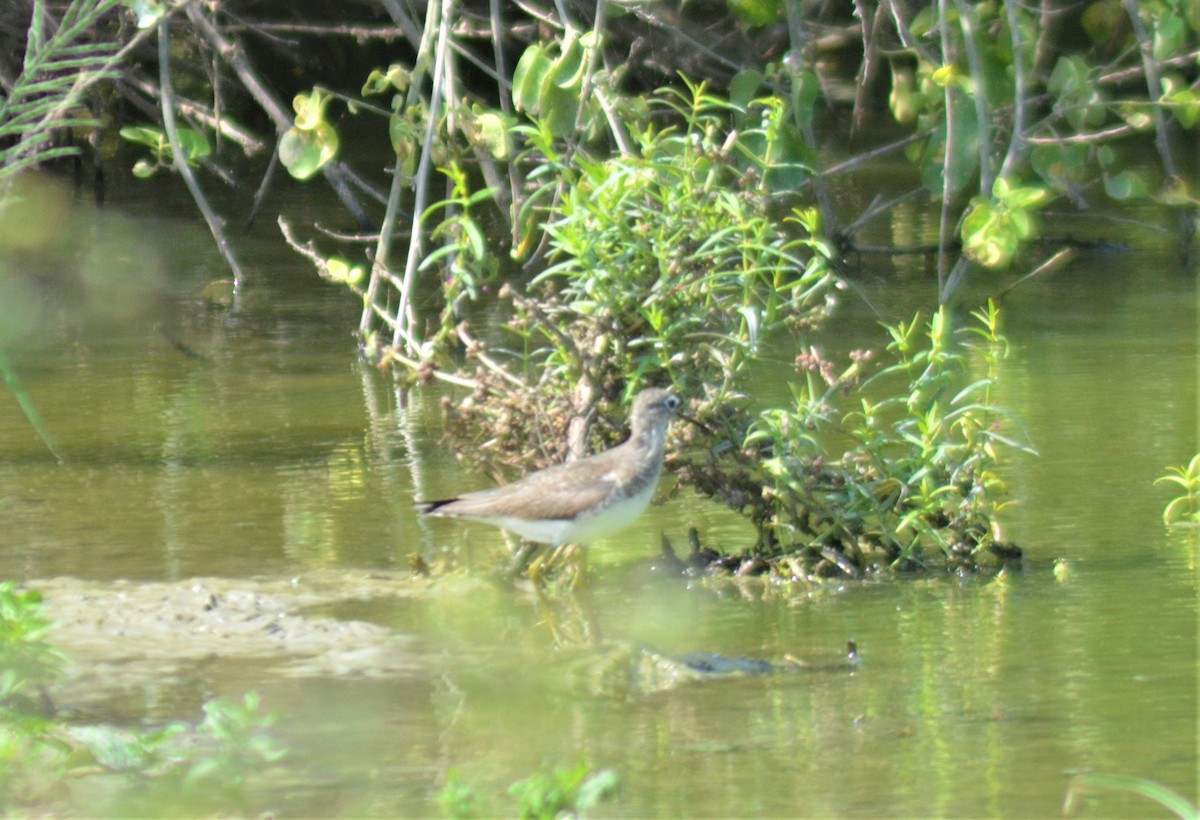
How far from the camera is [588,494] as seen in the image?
217 inches

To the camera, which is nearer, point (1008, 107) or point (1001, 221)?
point (1001, 221)

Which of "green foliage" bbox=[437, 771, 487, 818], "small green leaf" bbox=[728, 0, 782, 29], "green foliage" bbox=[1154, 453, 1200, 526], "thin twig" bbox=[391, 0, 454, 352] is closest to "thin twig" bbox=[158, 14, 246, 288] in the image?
"thin twig" bbox=[391, 0, 454, 352]

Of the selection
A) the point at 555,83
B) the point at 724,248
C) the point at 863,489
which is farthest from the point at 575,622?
the point at 555,83

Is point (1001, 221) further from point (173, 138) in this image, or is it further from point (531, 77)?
point (173, 138)

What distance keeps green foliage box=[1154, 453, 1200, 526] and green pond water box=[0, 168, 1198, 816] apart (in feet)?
0.26

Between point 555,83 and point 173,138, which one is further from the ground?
point 555,83

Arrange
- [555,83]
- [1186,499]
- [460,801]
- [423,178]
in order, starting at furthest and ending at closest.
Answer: [423,178] → [555,83] → [1186,499] → [460,801]

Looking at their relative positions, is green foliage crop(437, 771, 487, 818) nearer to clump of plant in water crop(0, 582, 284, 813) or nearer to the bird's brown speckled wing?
clump of plant in water crop(0, 582, 284, 813)

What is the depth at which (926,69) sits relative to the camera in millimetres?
7688

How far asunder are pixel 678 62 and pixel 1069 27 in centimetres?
929

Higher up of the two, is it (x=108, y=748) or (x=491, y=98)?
(x=491, y=98)

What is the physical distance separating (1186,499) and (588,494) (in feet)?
6.80

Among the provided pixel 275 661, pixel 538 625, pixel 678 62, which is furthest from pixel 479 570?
pixel 678 62

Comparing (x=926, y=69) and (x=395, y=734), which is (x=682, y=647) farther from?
(x=926, y=69)
